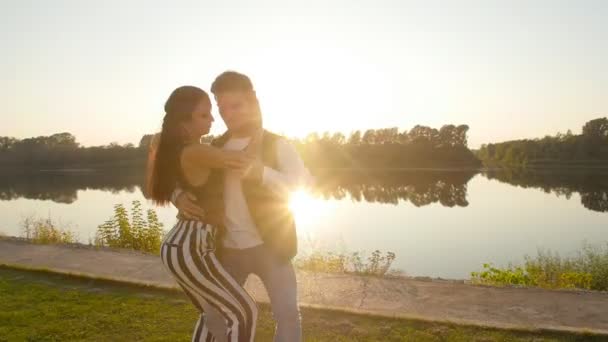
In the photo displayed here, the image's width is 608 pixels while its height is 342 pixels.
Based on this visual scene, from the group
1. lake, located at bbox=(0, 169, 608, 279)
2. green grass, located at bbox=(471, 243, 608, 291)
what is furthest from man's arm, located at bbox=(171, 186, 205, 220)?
lake, located at bbox=(0, 169, 608, 279)

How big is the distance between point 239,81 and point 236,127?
0.82 feet

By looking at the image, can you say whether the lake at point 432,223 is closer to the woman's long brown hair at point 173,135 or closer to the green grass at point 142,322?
the green grass at point 142,322

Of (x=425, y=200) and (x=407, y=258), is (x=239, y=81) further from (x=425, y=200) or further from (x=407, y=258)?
(x=425, y=200)

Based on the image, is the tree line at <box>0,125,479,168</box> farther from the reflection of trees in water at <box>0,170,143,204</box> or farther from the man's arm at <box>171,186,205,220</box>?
the man's arm at <box>171,186,205,220</box>

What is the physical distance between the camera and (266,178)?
7.86 feet

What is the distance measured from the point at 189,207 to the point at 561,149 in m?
96.8

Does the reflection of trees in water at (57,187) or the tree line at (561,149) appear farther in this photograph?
the tree line at (561,149)

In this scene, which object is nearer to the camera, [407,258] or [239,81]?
[239,81]

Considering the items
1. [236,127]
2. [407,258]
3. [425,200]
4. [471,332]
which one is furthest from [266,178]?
[425,200]

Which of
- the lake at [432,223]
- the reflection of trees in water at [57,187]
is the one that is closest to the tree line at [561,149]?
the lake at [432,223]

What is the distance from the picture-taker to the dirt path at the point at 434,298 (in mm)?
4699

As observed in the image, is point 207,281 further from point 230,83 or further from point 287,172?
point 230,83

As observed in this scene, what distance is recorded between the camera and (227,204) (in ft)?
8.20

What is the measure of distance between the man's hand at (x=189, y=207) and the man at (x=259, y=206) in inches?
3.1
